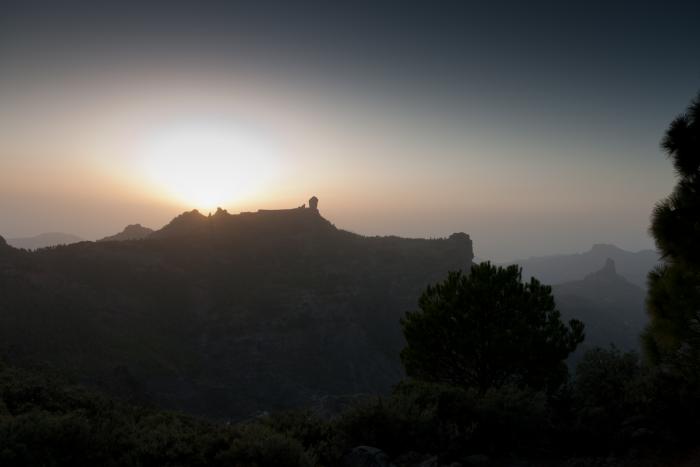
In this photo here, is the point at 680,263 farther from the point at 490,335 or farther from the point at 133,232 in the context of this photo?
the point at 133,232

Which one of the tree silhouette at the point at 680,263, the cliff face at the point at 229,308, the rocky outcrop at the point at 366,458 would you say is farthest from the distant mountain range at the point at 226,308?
the tree silhouette at the point at 680,263

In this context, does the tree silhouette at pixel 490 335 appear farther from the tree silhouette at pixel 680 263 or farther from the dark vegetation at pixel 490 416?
the tree silhouette at pixel 680 263

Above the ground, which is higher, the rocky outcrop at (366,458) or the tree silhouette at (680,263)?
the tree silhouette at (680,263)

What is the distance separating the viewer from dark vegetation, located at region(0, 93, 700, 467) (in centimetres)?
1026

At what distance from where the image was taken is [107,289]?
9638cm

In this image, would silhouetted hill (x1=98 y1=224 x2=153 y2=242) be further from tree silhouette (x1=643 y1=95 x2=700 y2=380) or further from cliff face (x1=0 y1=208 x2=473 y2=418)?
tree silhouette (x1=643 y1=95 x2=700 y2=380)

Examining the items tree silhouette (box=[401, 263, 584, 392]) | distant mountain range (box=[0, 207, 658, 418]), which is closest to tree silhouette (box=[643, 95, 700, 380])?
tree silhouette (box=[401, 263, 584, 392])

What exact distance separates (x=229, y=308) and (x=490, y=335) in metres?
98.5

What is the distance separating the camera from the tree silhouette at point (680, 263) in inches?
441

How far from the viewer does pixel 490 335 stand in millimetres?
20516

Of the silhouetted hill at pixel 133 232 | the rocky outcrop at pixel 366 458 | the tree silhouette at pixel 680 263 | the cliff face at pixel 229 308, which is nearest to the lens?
the rocky outcrop at pixel 366 458

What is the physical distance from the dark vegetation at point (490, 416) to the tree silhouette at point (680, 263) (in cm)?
3

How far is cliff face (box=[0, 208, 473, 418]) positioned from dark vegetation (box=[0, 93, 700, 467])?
195 ft

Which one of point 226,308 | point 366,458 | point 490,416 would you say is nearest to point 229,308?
point 226,308
